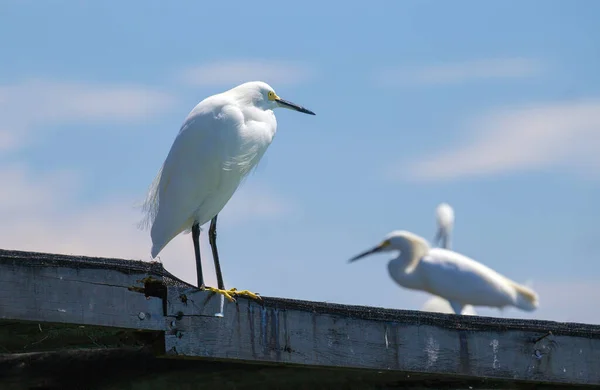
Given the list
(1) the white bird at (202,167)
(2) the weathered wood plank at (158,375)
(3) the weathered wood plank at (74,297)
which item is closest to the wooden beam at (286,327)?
(3) the weathered wood plank at (74,297)

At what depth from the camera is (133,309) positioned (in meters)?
4.38

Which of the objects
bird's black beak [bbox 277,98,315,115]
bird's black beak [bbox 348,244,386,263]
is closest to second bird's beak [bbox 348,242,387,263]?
bird's black beak [bbox 348,244,386,263]

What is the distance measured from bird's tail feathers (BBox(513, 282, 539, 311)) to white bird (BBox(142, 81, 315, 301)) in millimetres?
12945

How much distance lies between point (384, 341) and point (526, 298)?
15549 mm

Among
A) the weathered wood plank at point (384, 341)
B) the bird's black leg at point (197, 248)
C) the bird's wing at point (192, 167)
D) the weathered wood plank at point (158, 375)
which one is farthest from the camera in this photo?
the bird's wing at point (192, 167)

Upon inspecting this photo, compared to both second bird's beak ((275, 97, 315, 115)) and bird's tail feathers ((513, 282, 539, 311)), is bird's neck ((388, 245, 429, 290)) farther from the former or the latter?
second bird's beak ((275, 97, 315, 115))

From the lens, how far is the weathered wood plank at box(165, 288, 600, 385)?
459 cm

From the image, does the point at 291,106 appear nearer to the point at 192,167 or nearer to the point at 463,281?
the point at 192,167

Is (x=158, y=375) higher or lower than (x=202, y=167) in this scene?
lower

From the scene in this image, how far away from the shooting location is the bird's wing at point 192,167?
7.35 metres

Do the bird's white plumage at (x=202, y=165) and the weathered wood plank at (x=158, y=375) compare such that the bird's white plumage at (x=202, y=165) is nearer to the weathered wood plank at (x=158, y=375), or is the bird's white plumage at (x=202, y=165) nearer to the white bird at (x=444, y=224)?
the weathered wood plank at (x=158, y=375)

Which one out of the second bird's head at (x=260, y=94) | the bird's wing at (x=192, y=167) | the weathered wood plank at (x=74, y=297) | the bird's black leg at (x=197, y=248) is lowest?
the weathered wood plank at (x=74, y=297)

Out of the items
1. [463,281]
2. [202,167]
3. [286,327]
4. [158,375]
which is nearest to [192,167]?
[202,167]

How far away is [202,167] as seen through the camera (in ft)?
24.2
